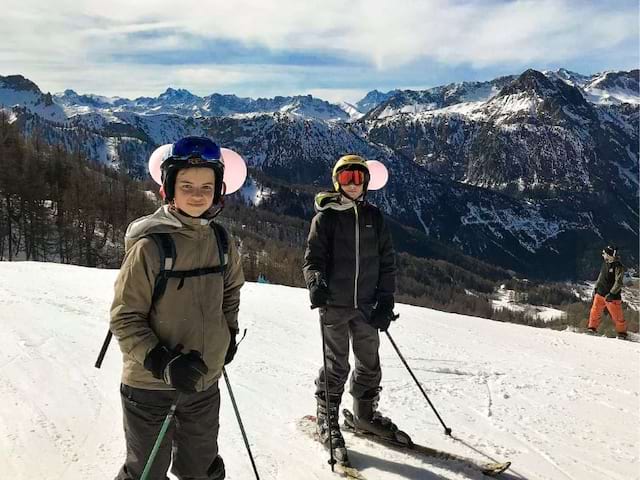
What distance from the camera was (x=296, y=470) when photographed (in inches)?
160

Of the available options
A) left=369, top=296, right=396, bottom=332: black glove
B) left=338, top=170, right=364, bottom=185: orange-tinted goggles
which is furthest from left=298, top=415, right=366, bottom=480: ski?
left=338, top=170, right=364, bottom=185: orange-tinted goggles

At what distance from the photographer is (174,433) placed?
119 inches

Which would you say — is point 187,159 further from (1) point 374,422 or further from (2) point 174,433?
(1) point 374,422

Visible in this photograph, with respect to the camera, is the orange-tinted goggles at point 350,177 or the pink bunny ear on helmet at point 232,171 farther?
the orange-tinted goggles at point 350,177

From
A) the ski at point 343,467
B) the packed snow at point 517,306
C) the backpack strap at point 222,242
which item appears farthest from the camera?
the packed snow at point 517,306

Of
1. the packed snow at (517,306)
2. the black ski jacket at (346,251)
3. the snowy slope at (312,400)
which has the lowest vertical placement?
the packed snow at (517,306)

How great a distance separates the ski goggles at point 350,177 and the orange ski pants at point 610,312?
11350 mm

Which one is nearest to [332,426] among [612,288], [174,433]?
[174,433]

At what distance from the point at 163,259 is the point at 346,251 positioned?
200 cm

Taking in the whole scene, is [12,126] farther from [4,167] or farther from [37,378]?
[37,378]

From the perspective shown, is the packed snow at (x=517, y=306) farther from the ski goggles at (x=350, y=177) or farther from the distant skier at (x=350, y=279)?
the ski goggles at (x=350, y=177)

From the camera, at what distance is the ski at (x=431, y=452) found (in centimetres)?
417

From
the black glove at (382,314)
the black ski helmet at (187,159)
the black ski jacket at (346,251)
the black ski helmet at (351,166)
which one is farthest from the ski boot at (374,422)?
the black ski helmet at (187,159)

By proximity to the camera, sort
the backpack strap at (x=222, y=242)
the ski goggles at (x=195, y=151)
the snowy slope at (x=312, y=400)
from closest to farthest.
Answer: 1. the ski goggles at (x=195, y=151)
2. the backpack strap at (x=222, y=242)
3. the snowy slope at (x=312, y=400)
